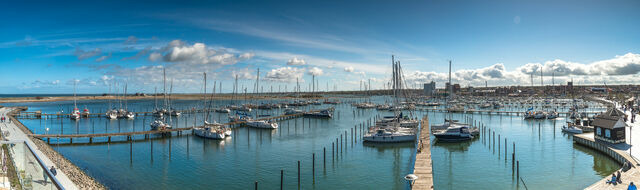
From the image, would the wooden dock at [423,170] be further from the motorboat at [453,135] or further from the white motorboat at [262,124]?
the white motorboat at [262,124]

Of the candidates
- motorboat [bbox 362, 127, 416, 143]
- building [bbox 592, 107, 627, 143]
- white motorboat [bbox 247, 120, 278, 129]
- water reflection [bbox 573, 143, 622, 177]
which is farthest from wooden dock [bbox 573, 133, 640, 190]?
white motorboat [bbox 247, 120, 278, 129]

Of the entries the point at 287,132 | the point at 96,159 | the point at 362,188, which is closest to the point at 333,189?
the point at 362,188

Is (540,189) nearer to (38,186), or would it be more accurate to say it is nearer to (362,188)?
(362,188)

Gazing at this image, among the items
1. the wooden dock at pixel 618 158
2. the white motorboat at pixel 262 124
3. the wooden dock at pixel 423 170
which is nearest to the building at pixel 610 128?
the wooden dock at pixel 618 158

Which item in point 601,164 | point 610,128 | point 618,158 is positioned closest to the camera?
point 618,158

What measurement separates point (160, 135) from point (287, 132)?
1903 centimetres

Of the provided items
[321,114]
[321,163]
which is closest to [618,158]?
[321,163]

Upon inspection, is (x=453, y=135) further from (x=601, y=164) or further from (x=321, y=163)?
(x=321, y=163)

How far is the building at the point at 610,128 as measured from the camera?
108ft

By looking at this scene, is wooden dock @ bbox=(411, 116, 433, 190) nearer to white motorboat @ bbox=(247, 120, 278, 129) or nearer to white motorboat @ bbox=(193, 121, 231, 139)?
white motorboat @ bbox=(193, 121, 231, 139)

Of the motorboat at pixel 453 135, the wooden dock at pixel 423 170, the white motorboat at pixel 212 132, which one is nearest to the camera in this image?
the wooden dock at pixel 423 170

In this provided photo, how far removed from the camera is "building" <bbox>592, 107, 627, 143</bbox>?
108ft

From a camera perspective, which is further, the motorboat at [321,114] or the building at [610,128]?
the motorboat at [321,114]

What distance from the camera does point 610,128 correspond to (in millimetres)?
33062
